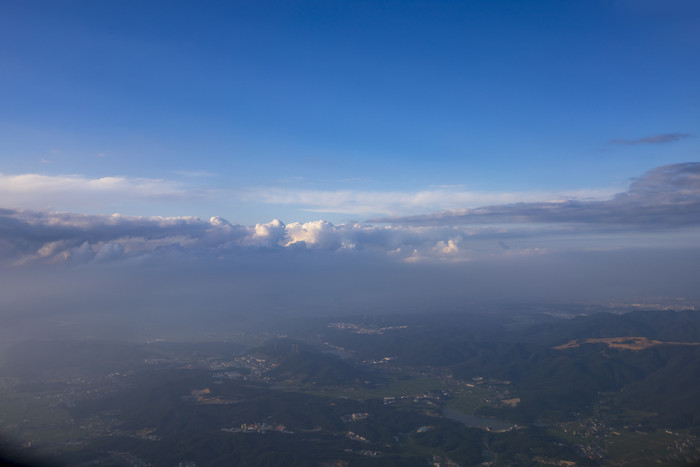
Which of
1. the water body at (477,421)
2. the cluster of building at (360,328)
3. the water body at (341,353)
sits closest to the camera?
the water body at (477,421)

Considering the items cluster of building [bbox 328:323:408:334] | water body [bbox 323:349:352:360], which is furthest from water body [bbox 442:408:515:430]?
cluster of building [bbox 328:323:408:334]

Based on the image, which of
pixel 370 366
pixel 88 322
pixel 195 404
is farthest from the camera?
pixel 88 322

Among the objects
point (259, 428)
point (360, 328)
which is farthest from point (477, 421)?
point (360, 328)

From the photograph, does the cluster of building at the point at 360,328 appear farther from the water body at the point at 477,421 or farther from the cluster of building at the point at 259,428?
the cluster of building at the point at 259,428

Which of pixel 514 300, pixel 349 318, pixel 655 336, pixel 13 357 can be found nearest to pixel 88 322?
pixel 13 357

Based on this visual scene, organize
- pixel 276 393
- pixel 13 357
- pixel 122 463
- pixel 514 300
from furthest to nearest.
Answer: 1. pixel 514 300
2. pixel 13 357
3. pixel 276 393
4. pixel 122 463

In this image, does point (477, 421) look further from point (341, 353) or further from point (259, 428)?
point (341, 353)

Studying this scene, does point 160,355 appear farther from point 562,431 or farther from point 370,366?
point 562,431

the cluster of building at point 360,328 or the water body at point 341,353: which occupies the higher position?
the water body at point 341,353

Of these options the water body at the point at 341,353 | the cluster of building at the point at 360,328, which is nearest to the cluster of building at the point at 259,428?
the water body at the point at 341,353
